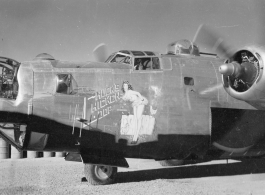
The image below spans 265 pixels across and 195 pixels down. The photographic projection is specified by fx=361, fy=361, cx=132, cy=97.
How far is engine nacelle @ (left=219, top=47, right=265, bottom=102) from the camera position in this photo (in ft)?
32.2

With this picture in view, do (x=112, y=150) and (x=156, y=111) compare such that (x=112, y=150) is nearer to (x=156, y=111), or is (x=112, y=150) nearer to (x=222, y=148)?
(x=156, y=111)

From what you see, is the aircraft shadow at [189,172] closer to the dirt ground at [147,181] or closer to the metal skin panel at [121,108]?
the dirt ground at [147,181]

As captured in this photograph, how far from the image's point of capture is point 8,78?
10.4m

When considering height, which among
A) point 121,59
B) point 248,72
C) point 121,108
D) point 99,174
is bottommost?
point 99,174

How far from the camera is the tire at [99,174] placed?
36.5ft

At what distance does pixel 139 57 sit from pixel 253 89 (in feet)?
11.4

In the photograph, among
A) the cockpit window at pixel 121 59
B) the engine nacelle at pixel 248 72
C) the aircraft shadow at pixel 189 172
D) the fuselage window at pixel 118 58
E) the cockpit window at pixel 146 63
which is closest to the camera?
the engine nacelle at pixel 248 72

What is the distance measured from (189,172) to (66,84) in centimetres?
699

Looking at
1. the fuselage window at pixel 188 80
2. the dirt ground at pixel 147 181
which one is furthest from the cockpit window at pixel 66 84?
the fuselage window at pixel 188 80

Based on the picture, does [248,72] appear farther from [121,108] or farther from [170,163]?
[170,163]

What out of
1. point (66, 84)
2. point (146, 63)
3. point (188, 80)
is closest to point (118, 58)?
point (146, 63)

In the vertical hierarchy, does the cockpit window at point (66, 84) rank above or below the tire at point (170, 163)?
above

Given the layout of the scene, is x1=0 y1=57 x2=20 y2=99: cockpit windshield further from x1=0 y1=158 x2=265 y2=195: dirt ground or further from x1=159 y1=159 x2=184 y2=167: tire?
x1=159 y1=159 x2=184 y2=167: tire

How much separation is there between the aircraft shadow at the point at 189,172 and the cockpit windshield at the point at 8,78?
4.49 metres
